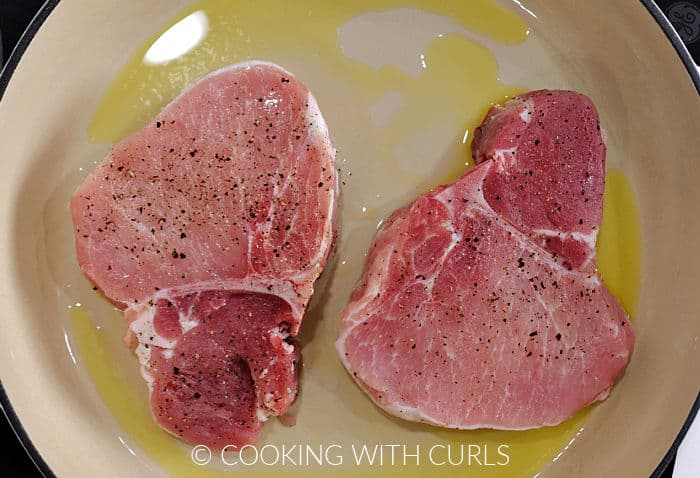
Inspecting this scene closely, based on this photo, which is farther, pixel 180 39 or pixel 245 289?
pixel 180 39

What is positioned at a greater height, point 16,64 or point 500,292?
point 16,64

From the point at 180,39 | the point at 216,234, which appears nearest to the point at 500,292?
the point at 216,234

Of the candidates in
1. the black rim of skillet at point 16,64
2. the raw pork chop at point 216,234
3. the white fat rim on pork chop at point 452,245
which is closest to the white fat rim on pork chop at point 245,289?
the raw pork chop at point 216,234

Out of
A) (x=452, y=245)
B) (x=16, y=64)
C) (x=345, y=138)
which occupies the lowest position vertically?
(x=452, y=245)

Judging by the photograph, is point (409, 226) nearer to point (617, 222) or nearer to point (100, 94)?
point (617, 222)

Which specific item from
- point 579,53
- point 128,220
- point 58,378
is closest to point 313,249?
point 128,220

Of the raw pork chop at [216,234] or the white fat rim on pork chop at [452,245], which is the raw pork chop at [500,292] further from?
the raw pork chop at [216,234]

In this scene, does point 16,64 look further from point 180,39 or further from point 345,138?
point 345,138
